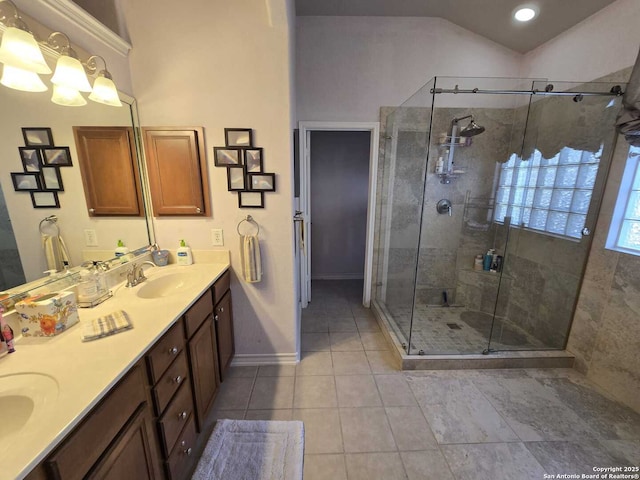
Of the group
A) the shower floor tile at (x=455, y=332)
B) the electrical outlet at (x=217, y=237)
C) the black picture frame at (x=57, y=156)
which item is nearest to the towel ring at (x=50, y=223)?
the black picture frame at (x=57, y=156)

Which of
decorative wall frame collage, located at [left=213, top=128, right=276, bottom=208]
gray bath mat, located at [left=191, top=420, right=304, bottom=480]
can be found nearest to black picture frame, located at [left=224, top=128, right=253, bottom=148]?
decorative wall frame collage, located at [left=213, top=128, right=276, bottom=208]

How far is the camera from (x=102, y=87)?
133 cm

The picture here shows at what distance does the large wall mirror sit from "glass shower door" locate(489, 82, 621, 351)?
3.14m

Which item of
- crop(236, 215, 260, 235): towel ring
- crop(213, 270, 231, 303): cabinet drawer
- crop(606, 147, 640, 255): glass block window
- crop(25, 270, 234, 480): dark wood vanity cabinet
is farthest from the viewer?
crop(236, 215, 260, 235): towel ring

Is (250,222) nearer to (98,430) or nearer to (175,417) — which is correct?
(175,417)

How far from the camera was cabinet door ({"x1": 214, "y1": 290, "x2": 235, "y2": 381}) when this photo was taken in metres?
1.74

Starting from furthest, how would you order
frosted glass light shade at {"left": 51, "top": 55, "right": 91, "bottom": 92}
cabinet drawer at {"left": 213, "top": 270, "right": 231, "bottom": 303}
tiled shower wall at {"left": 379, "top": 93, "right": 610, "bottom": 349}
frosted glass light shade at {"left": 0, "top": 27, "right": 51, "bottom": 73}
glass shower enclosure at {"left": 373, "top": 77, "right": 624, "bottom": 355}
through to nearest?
1. tiled shower wall at {"left": 379, "top": 93, "right": 610, "bottom": 349}
2. glass shower enclosure at {"left": 373, "top": 77, "right": 624, "bottom": 355}
3. cabinet drawer at {"left": 213, "top": 270, "right": 231, "bottom": 303}
4. frosted glass light shade at {"left": 51, "top": 55, "right": 91, "bottom": 92}
5. frosted glass light shade at {"left": 0, "top": 27, "right": 51, "bottom": 73}

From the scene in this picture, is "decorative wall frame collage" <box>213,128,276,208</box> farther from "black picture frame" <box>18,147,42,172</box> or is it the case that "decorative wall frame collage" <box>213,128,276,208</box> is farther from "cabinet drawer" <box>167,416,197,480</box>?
"cabinet drawer" <box>167,416,197,480</box>

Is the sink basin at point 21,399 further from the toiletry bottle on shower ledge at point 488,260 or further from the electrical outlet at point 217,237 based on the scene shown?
the toiletry bottle on shower ledge at point 488,260

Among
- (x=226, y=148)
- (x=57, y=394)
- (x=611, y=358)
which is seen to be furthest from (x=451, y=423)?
(x=226, y=148)

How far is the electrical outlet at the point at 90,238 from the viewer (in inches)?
56.0

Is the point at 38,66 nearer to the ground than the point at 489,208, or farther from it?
farther from it

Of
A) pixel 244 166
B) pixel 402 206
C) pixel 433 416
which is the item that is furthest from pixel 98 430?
pixel 402 206

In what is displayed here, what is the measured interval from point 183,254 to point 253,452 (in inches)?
52.8
